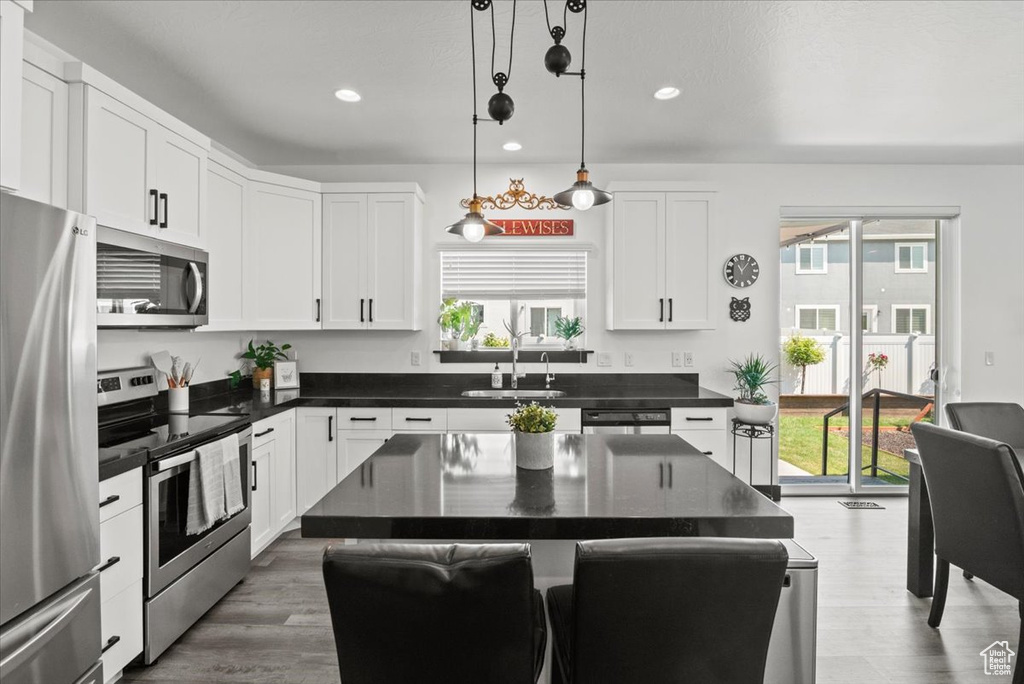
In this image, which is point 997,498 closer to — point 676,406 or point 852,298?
point 676,406

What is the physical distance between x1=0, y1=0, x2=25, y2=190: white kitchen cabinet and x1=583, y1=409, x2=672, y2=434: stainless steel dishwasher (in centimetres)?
297

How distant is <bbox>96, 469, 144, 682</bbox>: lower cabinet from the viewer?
1.90m

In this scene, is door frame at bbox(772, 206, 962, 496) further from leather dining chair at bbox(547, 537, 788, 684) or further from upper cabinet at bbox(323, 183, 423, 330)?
leather dining chair at bbox(547, 537, 788, 684)

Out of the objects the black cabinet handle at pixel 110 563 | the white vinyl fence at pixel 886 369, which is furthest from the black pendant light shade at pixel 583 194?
the white vinyl fence at pixel 886 369

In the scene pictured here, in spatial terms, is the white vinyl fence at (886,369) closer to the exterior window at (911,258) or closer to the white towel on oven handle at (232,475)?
the exterior window at (911,258)

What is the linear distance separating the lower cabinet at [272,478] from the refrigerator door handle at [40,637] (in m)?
1.27

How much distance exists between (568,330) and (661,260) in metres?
0.88

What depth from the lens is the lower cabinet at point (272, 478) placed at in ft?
9.98

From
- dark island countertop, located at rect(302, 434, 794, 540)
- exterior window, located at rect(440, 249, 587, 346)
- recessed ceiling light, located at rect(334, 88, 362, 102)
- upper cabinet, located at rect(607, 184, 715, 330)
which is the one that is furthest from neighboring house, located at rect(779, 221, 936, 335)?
recessed ceiling light, located at rect(334, 88, 362, 102)

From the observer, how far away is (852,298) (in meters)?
4.38

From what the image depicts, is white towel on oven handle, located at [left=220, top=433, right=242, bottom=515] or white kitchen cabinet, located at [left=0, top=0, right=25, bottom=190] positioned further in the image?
white towel on oven handle, located at [left=220, top=433, right=242, bottom=515]

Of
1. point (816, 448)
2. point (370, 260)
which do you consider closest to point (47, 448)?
point (370, 260)

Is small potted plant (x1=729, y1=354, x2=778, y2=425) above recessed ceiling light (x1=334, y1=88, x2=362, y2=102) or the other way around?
the other way around

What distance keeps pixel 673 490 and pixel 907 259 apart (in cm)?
405
